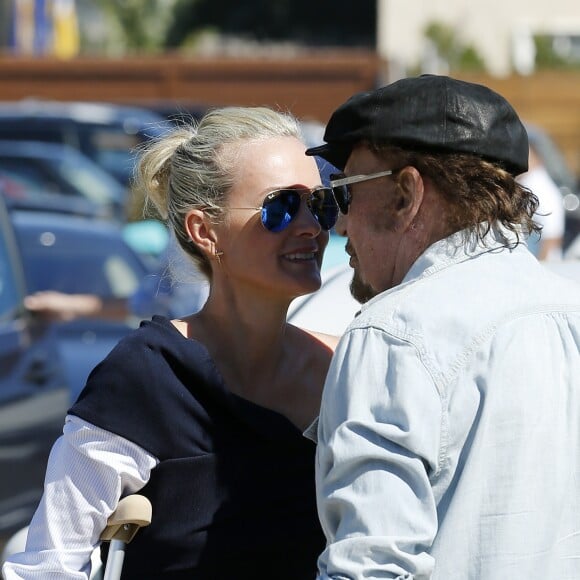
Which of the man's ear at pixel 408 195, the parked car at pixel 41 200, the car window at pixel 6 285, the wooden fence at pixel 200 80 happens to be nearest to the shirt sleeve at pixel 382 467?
the man's ear at pixel 408 195

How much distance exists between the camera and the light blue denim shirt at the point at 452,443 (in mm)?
1651

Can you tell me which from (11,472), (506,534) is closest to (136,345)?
(506,534)

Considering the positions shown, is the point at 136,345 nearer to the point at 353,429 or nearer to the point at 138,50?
the point at 353,429

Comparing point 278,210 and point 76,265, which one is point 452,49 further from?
point 278,210

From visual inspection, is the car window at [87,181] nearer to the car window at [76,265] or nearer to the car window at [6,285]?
the car window at [76,265]

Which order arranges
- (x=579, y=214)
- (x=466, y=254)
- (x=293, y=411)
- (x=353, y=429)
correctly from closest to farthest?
1. (x=353, y=429)
2. (x=466, y=254)
3. (x=293, y=411)
4. (x=579, y=214)

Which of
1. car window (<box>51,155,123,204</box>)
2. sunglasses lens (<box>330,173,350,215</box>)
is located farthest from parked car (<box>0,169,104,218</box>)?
sunglasses lens (<box>330,173,350,215</box>)

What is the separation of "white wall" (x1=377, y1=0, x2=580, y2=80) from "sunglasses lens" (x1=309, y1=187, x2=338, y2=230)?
27892 mm

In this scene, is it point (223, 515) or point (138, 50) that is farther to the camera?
point (138, 50)

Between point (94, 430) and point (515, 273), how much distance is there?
754 mm

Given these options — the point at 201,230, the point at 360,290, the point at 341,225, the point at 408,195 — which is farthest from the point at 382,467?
the point at 201,230

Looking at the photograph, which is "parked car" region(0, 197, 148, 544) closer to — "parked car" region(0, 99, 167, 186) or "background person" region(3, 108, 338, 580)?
"background person" region(3, 108, 338, 580)

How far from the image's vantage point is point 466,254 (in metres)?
1.82

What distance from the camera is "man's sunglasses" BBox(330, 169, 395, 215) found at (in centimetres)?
189
